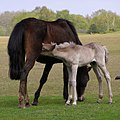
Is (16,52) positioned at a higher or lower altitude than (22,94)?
higher

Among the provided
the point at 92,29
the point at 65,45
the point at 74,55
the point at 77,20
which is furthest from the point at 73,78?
the point at 77,20

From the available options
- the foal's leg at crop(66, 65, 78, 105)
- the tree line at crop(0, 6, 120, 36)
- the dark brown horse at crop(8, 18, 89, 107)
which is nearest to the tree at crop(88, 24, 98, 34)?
the tree line at crop(0, 6, 120, 36)

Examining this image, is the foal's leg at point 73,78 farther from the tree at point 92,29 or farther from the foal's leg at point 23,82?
the tree at point 92,29

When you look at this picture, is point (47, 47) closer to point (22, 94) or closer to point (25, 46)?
point (25, 46)

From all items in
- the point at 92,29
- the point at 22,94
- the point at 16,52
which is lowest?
the point at 92,29

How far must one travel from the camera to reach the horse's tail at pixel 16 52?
9.81m

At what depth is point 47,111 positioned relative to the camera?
29.4ft

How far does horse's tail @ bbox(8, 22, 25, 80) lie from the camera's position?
32.2ft

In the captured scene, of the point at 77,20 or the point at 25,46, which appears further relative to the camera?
the point at 77,20

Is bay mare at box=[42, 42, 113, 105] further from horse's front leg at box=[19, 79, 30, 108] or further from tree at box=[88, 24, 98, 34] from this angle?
tree at box=[88, 24, 98, 34]

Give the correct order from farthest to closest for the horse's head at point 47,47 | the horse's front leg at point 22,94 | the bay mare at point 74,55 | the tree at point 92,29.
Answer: the tree at point 92,29
the bay mare at point 74,55
the horse's head at point 47,47
the horse's front leg at point 22,94

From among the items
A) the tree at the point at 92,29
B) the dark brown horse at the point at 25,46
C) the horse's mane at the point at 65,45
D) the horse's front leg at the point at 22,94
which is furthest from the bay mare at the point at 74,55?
the tree at the point at 92,29

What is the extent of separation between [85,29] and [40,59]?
125m

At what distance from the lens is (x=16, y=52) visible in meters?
9.80
